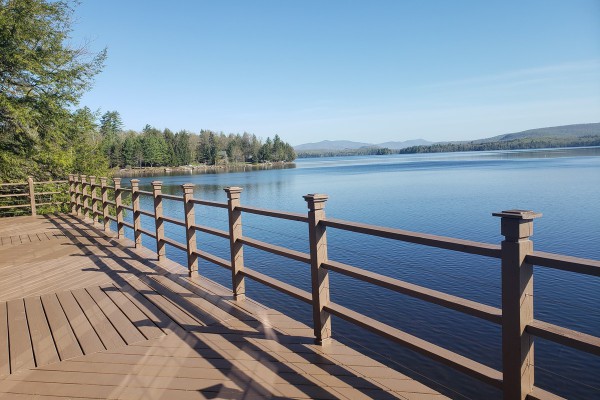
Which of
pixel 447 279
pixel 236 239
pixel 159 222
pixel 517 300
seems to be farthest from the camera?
pixel 447 279

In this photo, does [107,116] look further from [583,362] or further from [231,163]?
[583,362]

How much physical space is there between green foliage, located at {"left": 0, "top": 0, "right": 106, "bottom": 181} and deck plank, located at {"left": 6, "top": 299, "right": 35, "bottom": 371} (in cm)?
919

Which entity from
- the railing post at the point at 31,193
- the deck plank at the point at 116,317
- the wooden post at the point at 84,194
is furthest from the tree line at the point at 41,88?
the deck plank at the point at 116,317

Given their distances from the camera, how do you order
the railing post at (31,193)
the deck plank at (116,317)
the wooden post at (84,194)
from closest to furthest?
the deck plank at (116,317) < the wooden post at (84,194) < the railing post at (31,193)

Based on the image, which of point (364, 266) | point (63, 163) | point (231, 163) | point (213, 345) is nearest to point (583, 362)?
point (364, 266)

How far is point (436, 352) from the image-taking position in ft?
8.40

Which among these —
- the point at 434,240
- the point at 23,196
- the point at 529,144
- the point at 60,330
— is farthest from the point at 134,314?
the point at 529,144

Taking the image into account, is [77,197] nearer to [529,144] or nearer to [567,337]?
[567,337]

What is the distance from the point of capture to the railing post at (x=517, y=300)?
6.73 ft

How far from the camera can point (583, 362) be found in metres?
6.46

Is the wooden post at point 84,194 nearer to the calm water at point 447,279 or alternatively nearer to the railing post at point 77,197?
the railing post at point 77,197

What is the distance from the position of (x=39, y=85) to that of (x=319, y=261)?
1278cm

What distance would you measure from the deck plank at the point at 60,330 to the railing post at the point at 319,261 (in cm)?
185

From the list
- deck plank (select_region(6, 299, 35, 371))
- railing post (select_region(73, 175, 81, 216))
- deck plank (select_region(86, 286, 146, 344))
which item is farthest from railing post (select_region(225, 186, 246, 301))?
railing post (select_region(73, 175, 81, 216))
